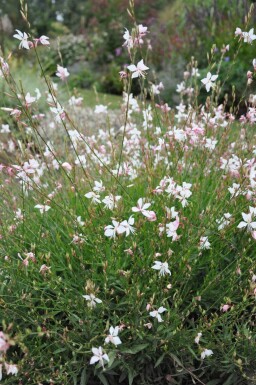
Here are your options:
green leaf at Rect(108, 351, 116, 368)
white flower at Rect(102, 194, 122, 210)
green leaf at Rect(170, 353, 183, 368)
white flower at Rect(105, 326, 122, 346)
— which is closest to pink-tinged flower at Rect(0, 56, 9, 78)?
white flower at Rect(102, 194, 122, 210)

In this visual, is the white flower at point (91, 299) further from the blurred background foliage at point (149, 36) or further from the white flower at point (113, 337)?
the blurred background foliage at point (149, 36)

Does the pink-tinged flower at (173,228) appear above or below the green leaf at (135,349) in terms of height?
above

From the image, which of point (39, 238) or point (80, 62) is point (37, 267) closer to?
point (39, 238)

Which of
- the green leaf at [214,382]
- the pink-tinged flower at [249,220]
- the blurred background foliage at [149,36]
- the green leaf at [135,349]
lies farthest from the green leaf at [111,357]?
the blurred background foliage at [149,36]

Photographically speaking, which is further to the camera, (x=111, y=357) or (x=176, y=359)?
(x=176, y=359)

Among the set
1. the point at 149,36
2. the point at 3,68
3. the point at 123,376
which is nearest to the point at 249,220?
the point at 123,376

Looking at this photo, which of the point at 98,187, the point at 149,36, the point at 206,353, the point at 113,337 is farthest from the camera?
the point at 149,36

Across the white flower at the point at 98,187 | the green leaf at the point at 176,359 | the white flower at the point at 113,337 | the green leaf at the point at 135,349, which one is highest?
the white flower at the point at 98,187

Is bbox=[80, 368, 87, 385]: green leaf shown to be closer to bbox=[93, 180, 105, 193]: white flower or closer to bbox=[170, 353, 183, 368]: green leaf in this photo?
bbox=[170, 353, 183, 368]: green leaf

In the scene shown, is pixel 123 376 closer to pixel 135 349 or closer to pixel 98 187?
pixel 135 349
